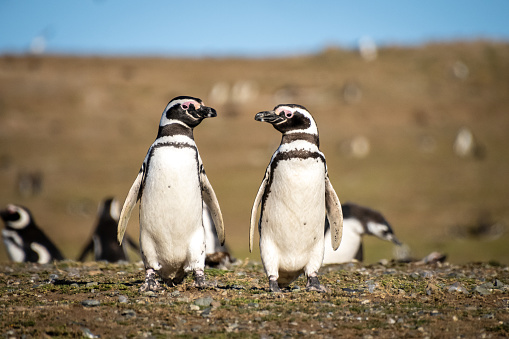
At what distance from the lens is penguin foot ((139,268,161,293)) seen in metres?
5.74

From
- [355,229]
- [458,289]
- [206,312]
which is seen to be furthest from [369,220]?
[206,312]

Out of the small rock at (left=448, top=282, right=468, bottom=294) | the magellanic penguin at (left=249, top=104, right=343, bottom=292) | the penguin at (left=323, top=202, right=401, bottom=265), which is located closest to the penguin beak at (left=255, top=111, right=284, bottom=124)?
the magellanic penguin at (left=249, top=104, right=343, bottom=292)

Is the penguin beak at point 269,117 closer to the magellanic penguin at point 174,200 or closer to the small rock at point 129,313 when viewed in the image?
the magellanic penguin at point 174,200

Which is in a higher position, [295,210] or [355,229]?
[295,210]

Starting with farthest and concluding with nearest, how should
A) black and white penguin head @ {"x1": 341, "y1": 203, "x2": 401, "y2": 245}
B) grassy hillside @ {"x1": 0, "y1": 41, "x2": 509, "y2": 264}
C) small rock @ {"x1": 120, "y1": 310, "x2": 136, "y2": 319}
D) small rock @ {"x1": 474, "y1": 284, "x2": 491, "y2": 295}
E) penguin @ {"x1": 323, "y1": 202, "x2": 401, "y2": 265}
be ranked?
grassy hillside @ {"x1": 0, "y1": 41, "x2": 509, "y2": 264} → black and white penguin head @ {"x1": 341, "y1": 203, "x2": 401, "y2": 245} → penguin @ {"x1": 323, "y1": 202, "x2": 401, "y2": 265} → small rock @ {"x1": 474, "y1": 284, "x2": 491, "y2": 295} → small rock @ {"x1": 120, "y1": 310, "x2": 136, "y2": 319}

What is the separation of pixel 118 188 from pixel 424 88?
23.6 m

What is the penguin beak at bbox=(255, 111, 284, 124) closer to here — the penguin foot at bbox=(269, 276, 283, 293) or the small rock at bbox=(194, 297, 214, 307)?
the penguin foot at bbox=(269, 276, 283, 293)

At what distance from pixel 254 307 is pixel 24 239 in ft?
23.8

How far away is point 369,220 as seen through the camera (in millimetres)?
9547

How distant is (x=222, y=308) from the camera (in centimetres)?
505

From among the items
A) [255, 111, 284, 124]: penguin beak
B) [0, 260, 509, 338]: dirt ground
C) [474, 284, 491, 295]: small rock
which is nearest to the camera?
[0, 260, 509, 338]: dirt ground

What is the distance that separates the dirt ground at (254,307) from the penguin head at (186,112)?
61.9 inches

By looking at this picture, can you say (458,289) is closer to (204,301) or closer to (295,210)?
(295,210)

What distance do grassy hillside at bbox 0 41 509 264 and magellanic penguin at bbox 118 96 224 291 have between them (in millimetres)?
9906
